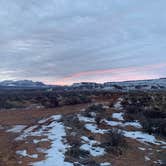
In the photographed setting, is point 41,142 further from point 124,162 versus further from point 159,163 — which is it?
point 159,163

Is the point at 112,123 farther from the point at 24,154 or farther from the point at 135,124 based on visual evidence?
the point at 24,154

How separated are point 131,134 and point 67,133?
13.5ft

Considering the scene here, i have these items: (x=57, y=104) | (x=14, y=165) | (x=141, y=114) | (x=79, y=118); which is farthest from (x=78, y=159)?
(x=57, y=104)

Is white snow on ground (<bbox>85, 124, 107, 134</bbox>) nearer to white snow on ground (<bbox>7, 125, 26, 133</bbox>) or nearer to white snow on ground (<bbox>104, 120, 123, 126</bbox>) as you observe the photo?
white snow on ground (<bbox>104, 120, 123, 126</bbox>)

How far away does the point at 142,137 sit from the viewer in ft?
64.4

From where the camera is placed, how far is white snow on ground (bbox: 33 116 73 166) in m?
13.4

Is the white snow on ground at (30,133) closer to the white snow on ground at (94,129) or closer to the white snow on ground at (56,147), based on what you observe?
the white snow on ground at (56,147)

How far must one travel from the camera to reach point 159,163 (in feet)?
48.0

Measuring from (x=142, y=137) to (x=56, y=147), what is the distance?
244 inches

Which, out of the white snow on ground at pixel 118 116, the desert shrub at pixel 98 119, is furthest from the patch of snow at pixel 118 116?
the desert shrub at pixel 98 119

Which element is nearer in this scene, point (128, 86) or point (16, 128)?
point (16, 128)

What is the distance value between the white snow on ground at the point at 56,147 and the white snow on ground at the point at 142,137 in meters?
3.98

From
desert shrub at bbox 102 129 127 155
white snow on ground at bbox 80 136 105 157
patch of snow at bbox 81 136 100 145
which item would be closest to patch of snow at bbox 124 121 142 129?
desert shrub at bbox 102 129 127 155

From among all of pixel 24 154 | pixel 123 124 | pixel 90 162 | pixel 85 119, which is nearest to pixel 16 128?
pixel 85 119
